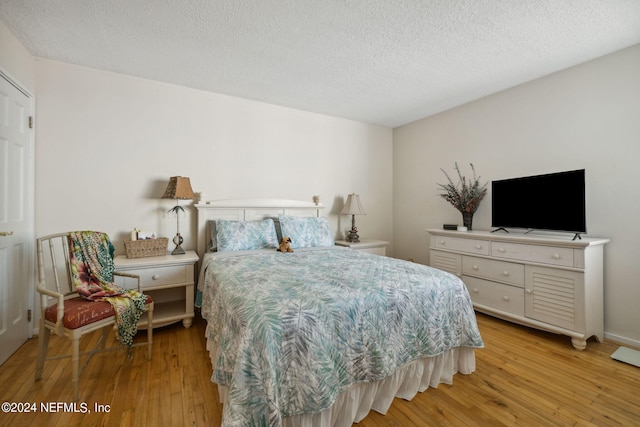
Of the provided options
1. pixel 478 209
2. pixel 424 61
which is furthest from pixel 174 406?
Answer: pixel 478 209

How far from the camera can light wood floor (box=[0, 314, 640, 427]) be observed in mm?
1527

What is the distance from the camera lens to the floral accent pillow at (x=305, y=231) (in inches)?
125

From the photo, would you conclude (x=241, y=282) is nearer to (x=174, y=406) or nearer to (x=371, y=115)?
(x=174, y=406)

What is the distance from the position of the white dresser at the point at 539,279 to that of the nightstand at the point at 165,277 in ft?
9.49

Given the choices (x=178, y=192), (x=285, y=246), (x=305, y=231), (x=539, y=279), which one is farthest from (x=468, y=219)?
(x=178, y=192)

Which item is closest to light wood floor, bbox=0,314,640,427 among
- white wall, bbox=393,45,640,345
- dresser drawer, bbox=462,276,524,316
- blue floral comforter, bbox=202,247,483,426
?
blue floral comforter, bbox=202,247,483,426

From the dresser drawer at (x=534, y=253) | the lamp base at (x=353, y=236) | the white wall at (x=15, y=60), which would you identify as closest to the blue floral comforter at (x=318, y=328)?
the dresser drawer at (x=534, y=253)

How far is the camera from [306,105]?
12.0 feet

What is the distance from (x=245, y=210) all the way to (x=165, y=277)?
1136 millimetres

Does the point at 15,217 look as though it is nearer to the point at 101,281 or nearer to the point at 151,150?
the point at 101,281

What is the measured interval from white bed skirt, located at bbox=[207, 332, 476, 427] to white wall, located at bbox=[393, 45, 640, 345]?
5.56ft

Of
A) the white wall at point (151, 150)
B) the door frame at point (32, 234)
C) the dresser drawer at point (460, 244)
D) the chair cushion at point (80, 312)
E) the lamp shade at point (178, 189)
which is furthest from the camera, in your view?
the dresser drawer at point (460, 244)

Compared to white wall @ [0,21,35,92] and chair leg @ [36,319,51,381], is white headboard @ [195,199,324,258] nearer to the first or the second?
chair leg @ [36,319,51,381]

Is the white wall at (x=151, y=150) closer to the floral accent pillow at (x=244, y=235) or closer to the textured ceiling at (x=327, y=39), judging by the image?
the textured ceiling at (x=327, y=39)
